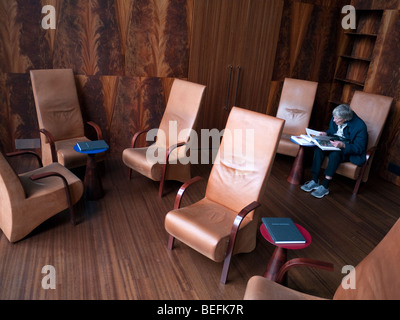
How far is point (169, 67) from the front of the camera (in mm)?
4844

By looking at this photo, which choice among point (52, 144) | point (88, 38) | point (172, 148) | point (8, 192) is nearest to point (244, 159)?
point (172, 148)

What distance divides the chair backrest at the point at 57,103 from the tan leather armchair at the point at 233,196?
2.08 meters

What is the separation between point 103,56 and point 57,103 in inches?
34.1

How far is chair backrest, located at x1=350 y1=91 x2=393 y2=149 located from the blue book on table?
2475mm

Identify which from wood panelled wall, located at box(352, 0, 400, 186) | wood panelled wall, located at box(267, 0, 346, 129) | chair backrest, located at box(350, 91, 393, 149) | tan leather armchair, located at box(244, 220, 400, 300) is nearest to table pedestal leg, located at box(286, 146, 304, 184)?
chair backrest, located at box(350, 91, 393, 149)

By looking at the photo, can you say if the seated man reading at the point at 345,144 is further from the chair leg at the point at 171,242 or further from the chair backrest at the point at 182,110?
the chair leg at the point at 171,242

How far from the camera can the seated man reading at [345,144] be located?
4086 millimetres

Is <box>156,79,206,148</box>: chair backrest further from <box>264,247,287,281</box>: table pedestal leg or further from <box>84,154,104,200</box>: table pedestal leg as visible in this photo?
<box>264,247,287,281</box>: table pedestal leg

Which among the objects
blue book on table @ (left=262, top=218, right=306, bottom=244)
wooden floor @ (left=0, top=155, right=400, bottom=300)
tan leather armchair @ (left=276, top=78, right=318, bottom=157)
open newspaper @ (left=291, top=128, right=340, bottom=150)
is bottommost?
wooden floor @ (left=0, top=155, right=400, bottom=300)

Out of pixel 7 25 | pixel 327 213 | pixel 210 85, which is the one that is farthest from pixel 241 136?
pixel 7 25

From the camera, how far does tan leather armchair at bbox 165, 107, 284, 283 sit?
267 centimetres

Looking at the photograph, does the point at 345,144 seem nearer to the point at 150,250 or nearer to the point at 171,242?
the point at 171,242

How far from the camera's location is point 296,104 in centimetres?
511

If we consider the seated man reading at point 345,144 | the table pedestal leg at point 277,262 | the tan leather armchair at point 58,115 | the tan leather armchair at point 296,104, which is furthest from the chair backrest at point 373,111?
the tan leather armchair at point 58,115
